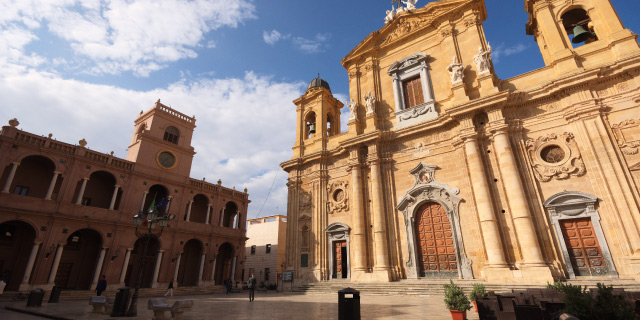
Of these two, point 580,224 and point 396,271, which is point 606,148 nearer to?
point 580,224

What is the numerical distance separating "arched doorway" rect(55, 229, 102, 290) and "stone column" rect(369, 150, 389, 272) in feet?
66.8

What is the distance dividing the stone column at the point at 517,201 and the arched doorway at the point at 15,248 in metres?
28.3

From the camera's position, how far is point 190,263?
28.1 m

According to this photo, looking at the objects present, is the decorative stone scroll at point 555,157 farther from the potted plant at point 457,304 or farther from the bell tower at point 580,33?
the potted plant at point 457,304

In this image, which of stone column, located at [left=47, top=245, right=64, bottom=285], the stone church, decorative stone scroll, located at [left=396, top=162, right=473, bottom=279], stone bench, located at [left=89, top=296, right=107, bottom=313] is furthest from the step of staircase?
stone column, located at [left=47, top=245, right=64, bottom=285]

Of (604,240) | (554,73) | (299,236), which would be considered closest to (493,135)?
(554,73)

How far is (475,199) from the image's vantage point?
14508 mm

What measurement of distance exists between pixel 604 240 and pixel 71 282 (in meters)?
31.8

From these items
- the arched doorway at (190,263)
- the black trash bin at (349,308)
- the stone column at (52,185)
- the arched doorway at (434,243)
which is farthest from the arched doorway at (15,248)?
the arched doorway at (434,243)

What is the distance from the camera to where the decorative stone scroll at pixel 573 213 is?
11555 mm

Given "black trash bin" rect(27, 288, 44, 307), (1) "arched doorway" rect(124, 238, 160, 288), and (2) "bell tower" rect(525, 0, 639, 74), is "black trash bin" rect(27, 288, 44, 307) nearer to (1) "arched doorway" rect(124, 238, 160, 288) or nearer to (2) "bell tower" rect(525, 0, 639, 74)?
(1) "arched doorway" rect(124, 238, 160, 288)

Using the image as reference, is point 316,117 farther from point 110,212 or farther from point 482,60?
point 110,212

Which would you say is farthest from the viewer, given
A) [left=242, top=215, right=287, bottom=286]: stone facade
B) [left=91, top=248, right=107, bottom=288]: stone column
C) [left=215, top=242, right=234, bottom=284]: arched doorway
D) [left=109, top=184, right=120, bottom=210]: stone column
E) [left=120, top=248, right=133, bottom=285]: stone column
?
[left=242, top=215, right=287, bottom=286]: stone facade

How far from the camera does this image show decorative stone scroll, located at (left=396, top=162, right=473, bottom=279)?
47.6 ft
